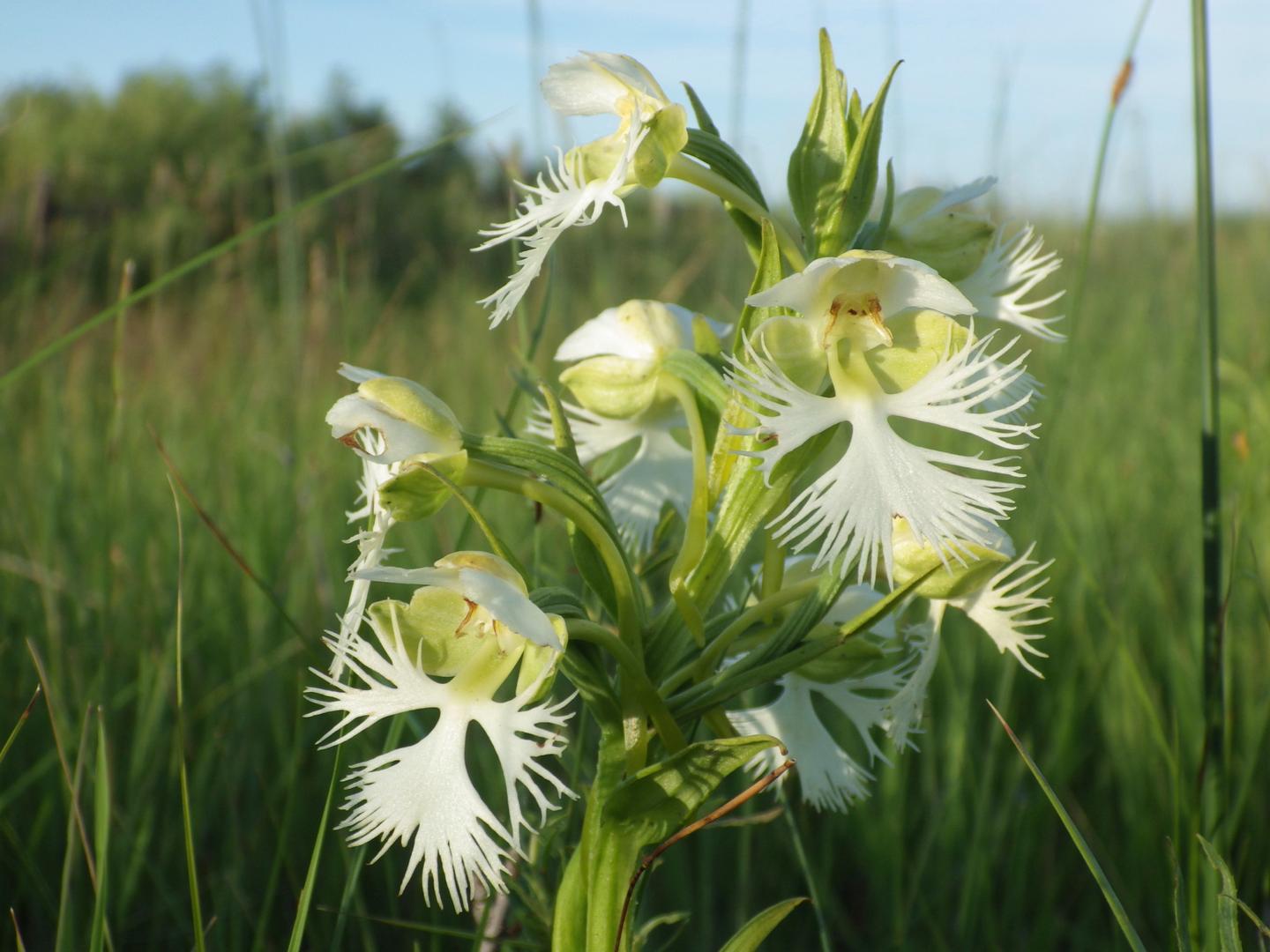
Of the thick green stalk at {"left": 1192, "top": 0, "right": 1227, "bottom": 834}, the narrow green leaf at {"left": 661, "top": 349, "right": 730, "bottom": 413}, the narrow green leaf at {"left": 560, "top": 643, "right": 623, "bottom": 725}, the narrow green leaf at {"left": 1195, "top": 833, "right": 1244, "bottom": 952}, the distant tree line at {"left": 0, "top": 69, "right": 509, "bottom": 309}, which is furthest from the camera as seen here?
the distant tree line at {"left": 0, "top": 69, "right": 509, "bottom": 309}

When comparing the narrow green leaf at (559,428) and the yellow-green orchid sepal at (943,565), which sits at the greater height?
the narrow green leaf at (559,428)

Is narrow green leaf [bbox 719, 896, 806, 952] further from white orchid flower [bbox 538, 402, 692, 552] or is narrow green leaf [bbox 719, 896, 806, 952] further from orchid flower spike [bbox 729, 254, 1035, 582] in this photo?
white orchid flower [bbox 538, 402, 692, 552]

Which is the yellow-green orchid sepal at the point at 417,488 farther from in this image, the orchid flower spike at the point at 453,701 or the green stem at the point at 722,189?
the green stem at the point at 722,189

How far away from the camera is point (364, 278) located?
13.3ft

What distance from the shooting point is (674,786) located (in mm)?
823

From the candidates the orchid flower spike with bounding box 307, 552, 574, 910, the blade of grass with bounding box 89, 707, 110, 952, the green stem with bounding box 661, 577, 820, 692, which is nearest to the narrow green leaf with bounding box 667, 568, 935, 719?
the green stem with bounding box 661, 577, 820, 692

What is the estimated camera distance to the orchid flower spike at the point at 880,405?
81 centimetres

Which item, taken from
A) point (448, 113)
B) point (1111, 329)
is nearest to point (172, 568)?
point (1111, 329)

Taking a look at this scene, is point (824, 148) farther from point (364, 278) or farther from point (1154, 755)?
point (364, 278)

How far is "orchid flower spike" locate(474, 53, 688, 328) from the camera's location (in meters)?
0.88

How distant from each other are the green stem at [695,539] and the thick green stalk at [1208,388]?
1.68 ft

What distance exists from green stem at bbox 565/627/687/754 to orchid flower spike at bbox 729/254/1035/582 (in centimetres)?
16

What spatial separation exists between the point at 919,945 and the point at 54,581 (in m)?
1.23

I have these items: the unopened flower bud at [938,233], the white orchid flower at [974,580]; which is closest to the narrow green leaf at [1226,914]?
the white orchid flower at [974,580]
